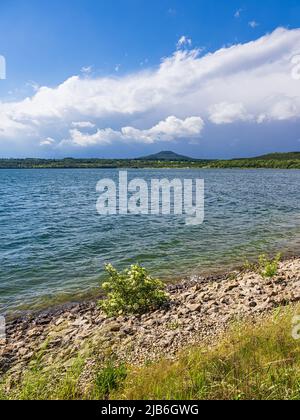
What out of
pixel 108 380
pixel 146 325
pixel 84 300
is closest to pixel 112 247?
pixel 84 300

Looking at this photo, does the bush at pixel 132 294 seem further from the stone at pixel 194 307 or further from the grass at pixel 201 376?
the grass at pixel 201 376

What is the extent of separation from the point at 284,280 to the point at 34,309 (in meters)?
11.1

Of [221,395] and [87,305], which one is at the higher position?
[221,395]

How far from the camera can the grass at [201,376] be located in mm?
5883

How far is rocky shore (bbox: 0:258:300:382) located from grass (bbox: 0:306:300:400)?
776 millimetres

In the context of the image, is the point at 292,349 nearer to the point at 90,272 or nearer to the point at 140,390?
the point at 140,390

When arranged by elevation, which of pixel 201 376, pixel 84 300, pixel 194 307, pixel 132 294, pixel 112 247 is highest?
pixel 201 376

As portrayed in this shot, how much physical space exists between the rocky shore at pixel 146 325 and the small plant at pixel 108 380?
1.18m

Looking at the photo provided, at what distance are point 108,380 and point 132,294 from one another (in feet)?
19.7

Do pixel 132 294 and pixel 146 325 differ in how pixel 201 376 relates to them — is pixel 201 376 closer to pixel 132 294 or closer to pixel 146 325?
pixel 146 325

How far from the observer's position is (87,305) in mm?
14695

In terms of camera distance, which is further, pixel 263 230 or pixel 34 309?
pixel 263 230

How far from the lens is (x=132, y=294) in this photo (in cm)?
1280

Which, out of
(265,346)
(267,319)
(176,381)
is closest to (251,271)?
(267,319)
